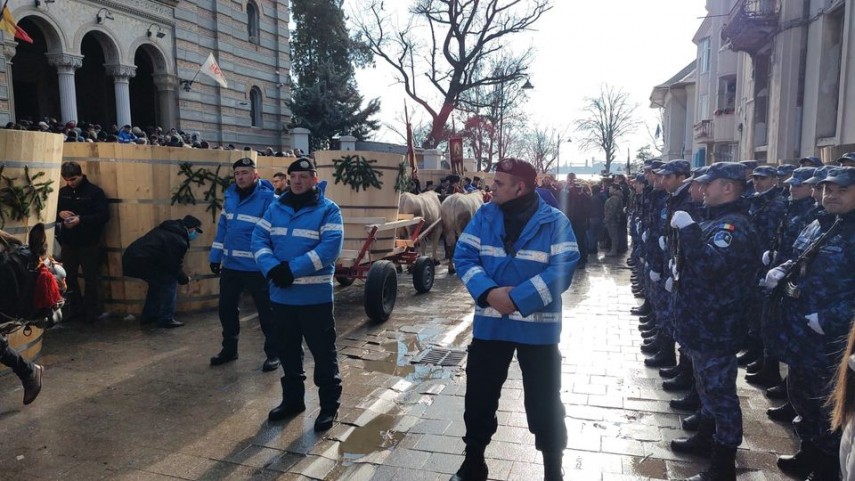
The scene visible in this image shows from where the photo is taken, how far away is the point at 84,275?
7512 millimetres

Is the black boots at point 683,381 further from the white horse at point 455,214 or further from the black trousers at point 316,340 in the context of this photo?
the white horse at point 455,214

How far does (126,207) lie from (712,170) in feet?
22.6

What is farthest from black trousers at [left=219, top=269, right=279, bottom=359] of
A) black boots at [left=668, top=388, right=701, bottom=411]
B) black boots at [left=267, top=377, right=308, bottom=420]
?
black boots at [left=668, top=388, right=701, bottom=411]

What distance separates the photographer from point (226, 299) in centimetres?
597

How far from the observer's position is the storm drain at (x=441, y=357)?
20.5 ft

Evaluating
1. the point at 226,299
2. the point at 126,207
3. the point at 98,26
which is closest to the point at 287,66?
the point at 98,26

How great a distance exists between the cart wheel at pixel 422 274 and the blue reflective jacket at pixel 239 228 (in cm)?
401

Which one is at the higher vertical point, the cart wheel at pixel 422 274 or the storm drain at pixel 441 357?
the cart wheel at pixel 422 274

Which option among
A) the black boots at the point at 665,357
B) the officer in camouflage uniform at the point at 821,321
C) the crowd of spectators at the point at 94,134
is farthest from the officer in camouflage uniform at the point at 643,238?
the crowd of spectators at the point at 94,134

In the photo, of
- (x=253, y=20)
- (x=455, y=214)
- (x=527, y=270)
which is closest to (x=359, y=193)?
(x=455, y=214)

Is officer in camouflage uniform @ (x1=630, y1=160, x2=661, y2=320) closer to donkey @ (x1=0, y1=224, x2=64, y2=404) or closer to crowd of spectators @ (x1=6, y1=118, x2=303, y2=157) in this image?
donkey @ (x1=0, y1=224, x2=64, y2=404)

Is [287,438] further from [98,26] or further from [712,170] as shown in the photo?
[98,26]

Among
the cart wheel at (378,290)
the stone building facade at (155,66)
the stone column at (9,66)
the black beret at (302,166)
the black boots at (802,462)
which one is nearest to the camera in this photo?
the black boots at (802,462)

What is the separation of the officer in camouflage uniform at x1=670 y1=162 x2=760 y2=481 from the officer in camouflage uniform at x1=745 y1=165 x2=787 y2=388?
6.63ft
